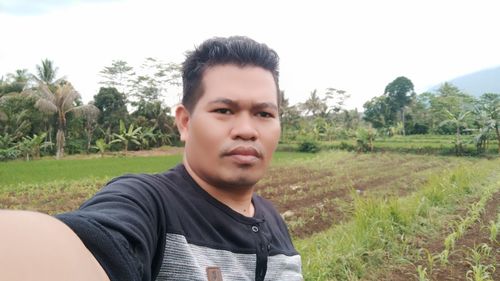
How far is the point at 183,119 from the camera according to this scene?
1156 millimetres

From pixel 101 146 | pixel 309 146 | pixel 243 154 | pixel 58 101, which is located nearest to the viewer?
pixel 243 154

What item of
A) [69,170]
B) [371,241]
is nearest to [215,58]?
[371,241]

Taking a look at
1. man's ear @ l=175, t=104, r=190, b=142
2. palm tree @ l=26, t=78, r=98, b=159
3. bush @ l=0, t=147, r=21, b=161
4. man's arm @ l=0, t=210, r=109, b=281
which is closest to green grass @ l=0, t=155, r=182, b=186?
bush @ l=0, t=147, r=21, b=161

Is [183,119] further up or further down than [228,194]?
further up

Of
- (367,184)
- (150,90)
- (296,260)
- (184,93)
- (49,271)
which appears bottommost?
(367,184)

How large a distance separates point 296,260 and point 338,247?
2.74m

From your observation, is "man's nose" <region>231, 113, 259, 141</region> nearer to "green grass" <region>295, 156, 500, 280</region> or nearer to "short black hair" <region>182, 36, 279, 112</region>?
"short black hair" <region>182, 36, 279, 112</region>

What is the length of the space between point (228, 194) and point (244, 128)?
0.61 feet

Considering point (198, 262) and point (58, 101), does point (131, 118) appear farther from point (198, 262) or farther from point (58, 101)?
point (198, 262)

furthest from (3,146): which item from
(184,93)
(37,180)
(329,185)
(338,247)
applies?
(184,93)

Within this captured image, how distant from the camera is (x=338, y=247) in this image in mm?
3826

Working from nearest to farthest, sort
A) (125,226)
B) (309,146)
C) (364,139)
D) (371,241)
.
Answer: (125,226)
(371,241)
(364,139)
(309,146)

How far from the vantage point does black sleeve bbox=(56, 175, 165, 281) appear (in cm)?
64

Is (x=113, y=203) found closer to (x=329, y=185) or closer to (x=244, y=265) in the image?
(x=244, y=265)
